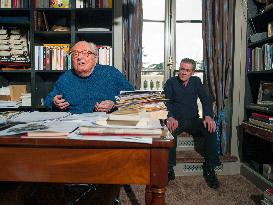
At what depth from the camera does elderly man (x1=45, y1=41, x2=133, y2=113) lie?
211 cm

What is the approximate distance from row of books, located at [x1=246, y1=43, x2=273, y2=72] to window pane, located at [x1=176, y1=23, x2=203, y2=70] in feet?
2.03

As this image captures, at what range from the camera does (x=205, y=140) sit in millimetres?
2957

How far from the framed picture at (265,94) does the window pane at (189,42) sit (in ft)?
2.77

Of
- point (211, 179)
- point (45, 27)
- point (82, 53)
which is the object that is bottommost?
point (211, 179)

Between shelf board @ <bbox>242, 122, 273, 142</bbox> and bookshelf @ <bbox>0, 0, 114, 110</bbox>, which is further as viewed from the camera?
bookshelf @ <bbox>0, 0, 114, 110</bbox>

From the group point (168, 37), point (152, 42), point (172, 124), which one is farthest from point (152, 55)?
point (172, 124)

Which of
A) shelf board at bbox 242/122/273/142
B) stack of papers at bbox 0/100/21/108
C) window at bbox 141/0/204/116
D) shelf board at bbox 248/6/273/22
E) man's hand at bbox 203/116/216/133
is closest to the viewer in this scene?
shelf board at bbox 242/122/273/142

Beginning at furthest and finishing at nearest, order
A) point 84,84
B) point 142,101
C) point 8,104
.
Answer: point 8,104 → point 84,84 → point 142,101

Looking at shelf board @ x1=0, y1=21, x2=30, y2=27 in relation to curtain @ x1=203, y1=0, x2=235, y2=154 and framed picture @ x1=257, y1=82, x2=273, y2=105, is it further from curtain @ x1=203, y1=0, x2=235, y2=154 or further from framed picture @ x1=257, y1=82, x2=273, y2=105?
framed picture @ x1=257, y1=82, x2=273, y2=105

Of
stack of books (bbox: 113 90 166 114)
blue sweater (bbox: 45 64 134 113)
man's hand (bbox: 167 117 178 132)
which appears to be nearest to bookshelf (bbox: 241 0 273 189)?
man's hand (bbox: 167 117 178 132)

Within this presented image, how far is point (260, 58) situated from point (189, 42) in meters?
0.94

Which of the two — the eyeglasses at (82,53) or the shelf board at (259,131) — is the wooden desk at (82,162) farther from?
the shelf board at (259,131)

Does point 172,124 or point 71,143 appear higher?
point 71,143

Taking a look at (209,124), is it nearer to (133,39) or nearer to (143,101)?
(133,39)
